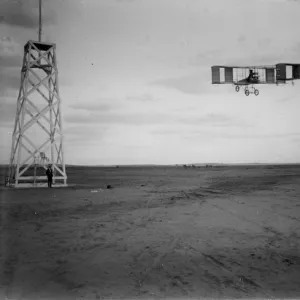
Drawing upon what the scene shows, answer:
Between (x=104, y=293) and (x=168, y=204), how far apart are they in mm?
10936

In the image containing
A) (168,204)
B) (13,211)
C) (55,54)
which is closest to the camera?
(13,211)

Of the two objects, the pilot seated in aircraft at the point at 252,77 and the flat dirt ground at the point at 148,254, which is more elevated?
the pilot seated in aircraft at the point at 252,77

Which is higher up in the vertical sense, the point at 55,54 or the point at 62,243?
the point at 55,54

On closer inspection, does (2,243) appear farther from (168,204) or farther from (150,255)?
(168,204)

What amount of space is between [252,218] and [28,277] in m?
9.16

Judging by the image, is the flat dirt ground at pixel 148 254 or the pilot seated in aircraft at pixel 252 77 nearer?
the flat dirt ground at pixel 148 254

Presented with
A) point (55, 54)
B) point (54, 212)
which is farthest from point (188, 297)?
point (55, 54)

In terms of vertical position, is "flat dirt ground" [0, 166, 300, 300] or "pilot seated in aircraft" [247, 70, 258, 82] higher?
"pilot seated in aircraft" [247, 70, 258, 82]

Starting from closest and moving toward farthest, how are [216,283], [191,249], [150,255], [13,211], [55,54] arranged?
[216,283], [150,255], [191,249], [13,211], [55,54]

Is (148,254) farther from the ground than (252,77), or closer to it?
closer to it

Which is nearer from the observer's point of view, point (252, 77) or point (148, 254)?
point (148, 254)

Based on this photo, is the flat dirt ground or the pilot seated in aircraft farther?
the pilot seated in aircraft

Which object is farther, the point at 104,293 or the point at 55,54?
the point at 55,54

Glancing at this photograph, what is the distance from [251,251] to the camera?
7.65m
